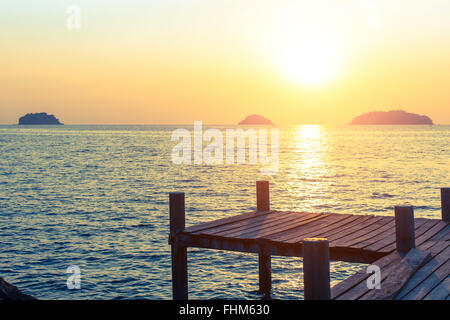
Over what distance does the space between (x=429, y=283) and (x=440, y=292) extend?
0.40 meters

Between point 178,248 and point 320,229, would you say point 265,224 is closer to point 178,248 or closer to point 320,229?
point 320,229

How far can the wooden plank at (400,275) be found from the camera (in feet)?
20.6

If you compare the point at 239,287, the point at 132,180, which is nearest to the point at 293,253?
the point at 239,287

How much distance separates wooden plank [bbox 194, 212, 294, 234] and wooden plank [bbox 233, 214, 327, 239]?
48 cm

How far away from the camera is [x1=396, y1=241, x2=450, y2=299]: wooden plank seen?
6.64 meters

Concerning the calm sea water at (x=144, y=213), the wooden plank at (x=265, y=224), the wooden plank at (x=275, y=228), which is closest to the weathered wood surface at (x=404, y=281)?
the wooden plank at (x=275, y=228)

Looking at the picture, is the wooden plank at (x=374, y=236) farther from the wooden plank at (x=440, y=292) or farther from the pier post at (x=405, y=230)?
the wooden plank at (x=440, y=292)

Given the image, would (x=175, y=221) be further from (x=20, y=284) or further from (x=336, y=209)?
(x=336, y=209)

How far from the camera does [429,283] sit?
6785 mm

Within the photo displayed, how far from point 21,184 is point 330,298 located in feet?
135

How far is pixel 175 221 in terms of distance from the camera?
10.8 meters

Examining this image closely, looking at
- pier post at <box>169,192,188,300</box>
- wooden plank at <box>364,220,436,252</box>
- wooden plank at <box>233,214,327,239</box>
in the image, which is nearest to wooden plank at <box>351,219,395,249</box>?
wooden plank at <box>364,220,436,252</box>

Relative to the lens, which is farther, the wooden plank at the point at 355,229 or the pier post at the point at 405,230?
the wooden plank at the point at 355,229
